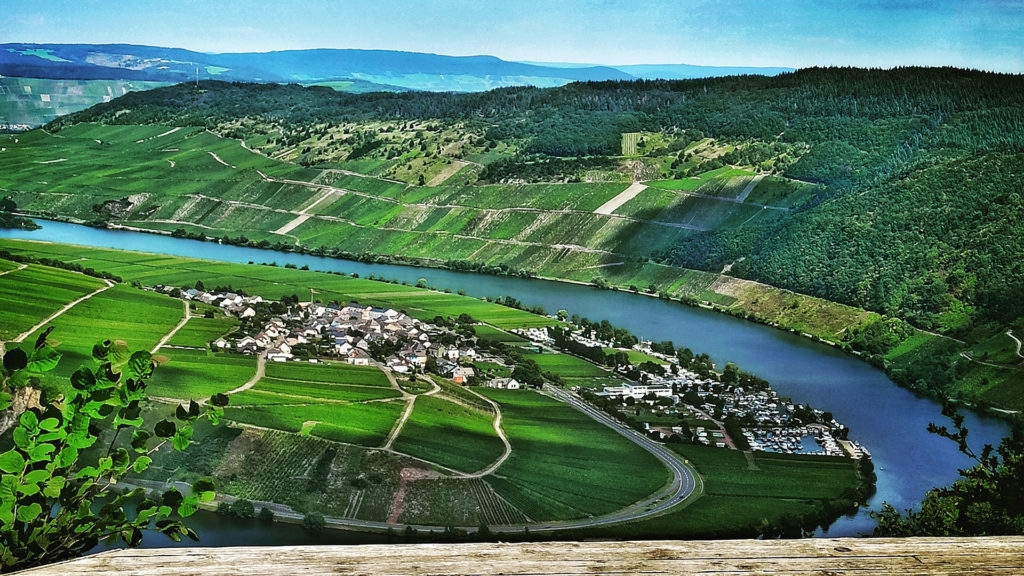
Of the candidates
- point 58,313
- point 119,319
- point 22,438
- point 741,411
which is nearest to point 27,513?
point 22,438

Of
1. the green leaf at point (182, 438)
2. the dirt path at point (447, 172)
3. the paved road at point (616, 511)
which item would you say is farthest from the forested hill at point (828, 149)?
the green leaf at point (182, 438)

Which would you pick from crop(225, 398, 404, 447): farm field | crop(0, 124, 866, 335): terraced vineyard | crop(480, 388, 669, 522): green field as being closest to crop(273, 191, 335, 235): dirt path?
crop(0, 124, 866, 335): terraced vineyard

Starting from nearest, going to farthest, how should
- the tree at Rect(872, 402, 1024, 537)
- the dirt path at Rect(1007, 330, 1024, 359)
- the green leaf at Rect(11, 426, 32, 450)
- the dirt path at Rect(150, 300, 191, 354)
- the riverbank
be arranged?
the green leaf at Rect(11, 426, 32, 450) < the tree at Rect(872, 402, 1024, 537) < the dirt path at Rect(150, 300, 191, 354) < the riverbank < the dirt path at Rect(1007, 330, 1024, 359)

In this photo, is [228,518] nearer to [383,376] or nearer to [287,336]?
[383,376]

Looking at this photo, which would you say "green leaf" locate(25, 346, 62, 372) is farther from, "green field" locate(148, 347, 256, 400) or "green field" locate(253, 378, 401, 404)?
"green field" locate(253, 378, 401, 404)

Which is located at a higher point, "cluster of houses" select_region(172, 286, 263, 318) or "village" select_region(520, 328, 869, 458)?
"cluster of houses" select_region(172, 286, 263, 318)

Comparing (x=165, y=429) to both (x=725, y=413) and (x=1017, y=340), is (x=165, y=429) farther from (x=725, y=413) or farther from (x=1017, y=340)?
(x=1017, y=340)
